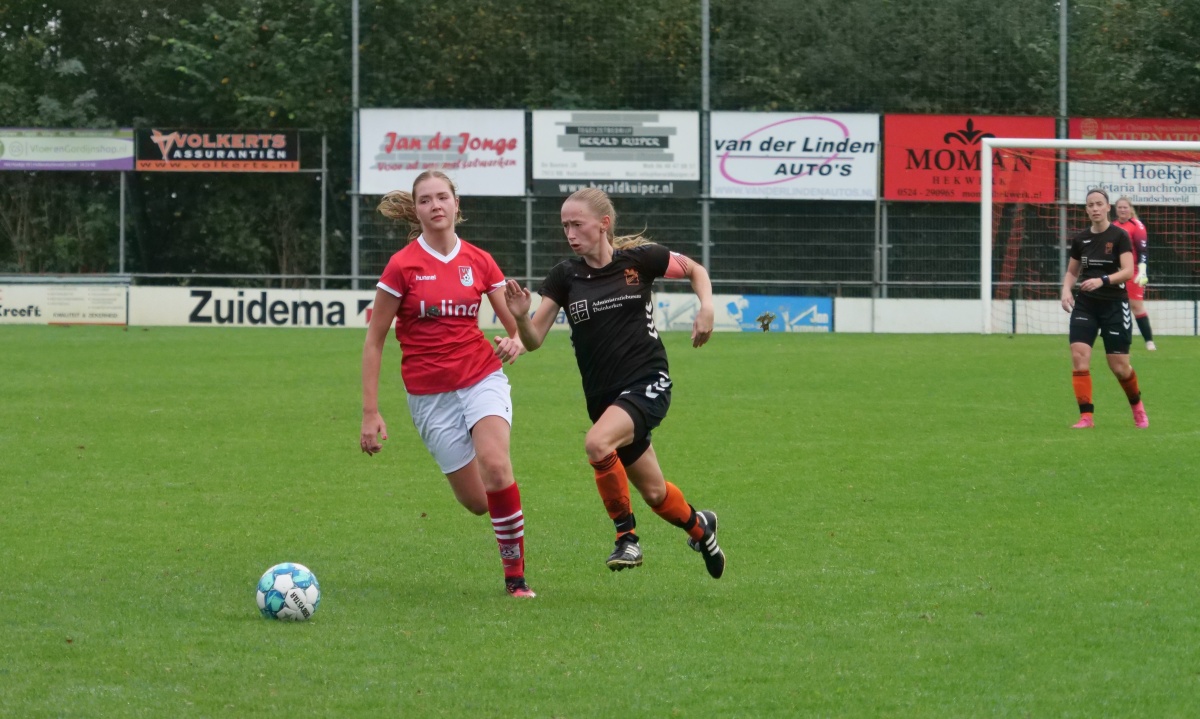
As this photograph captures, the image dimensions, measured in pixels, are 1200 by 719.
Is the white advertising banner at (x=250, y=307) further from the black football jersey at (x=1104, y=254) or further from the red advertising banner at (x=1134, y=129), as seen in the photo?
the black football jersey at (x=1104, y=254)

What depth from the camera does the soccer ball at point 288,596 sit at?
6.12 metres

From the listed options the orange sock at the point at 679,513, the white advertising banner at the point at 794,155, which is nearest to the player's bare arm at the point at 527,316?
the orange sock at the point at 679,513

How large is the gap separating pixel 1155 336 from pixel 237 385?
1728cm

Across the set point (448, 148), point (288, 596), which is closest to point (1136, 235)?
point (448, 148)

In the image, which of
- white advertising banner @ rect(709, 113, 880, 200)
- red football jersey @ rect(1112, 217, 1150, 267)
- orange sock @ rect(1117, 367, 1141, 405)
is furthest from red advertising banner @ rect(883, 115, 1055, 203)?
orange sock @ rect(1117, 367, 1141, 405)

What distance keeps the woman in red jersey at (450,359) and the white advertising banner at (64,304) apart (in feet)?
79.2

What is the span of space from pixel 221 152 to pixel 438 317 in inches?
1066

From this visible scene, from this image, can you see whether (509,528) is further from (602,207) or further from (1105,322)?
(1105,322)

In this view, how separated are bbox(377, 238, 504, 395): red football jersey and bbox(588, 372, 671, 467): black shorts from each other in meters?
0.58

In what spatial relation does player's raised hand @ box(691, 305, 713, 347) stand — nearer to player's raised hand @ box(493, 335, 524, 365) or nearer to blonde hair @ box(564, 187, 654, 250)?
blonde hair @ box(564, 187, 654, 250)

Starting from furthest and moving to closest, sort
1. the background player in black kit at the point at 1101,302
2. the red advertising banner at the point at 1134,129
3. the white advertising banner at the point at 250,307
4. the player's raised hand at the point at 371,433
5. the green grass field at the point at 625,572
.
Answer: the red advertising banner at the point at 1134,129, the white advertising banner at the point at 250,307, the background player in black kit at the point at 1101,302, the player's raised hand at the point at 371,433, the green grass field at the point at 625,572

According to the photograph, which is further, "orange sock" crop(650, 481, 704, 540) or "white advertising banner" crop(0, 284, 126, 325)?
"white advertising banner" crop(0, 284, 126, 325)

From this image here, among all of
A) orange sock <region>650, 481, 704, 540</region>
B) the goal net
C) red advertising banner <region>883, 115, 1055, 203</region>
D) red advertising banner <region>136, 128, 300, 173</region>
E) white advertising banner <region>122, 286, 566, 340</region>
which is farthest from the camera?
red advertising banner <region>136, 128, 300, 173</region>

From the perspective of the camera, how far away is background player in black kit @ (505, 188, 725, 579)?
680 centimetres
